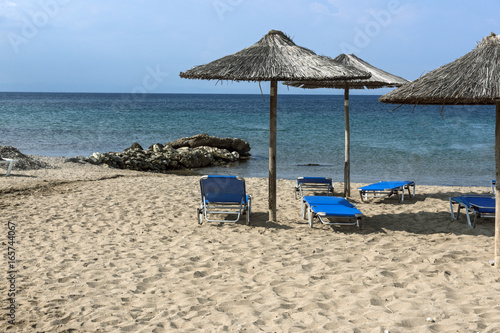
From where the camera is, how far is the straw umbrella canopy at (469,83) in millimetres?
4809

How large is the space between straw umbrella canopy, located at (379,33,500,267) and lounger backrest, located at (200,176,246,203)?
2778 millimetres

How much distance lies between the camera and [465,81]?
16.3 ft

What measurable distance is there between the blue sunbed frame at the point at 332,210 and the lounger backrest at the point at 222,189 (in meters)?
1.10

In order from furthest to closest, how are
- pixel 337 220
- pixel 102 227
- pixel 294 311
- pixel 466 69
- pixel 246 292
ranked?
pixel 337 220 < pixel 102 227 < pixel 466 69 < pixel 246 292 < pixel 294 311

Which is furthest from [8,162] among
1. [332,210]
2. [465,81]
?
[465,81]

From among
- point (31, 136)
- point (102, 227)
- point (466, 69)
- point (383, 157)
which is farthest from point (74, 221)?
point (31, 136)

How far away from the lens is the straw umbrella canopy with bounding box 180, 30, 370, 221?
6.54 m

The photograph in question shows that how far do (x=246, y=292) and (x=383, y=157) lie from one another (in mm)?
18647

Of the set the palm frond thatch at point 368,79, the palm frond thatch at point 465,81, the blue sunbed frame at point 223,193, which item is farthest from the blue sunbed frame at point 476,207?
the blue sunbed frame at point 223,193

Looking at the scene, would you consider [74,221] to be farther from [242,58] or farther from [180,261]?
[242,58]

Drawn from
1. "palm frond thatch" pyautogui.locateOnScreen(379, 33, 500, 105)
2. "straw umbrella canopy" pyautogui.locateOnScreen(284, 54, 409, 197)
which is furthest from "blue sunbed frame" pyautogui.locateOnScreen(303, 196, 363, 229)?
"straw umbrella canopy" pyautogui.locateOnScreen(284, 54, 409, 197)

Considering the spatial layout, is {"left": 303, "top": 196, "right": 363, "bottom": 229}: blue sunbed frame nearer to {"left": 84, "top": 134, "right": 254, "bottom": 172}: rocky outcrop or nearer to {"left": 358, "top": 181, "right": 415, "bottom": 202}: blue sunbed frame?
{"left": 358, "top": 181, "right": 415, "bottom": 202}: blue sunbed frame

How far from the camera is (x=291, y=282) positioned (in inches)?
183

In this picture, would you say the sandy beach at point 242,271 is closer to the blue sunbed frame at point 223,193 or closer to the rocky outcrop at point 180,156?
the blue sunbed frame at point 223,193
